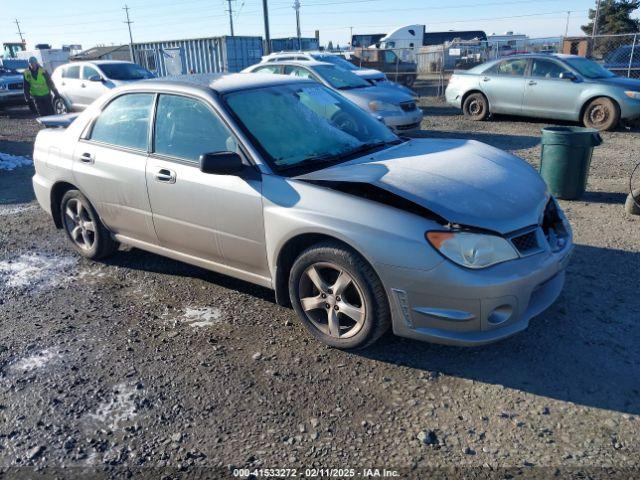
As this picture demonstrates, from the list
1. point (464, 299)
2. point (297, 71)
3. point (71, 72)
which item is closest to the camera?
point (464, 299)

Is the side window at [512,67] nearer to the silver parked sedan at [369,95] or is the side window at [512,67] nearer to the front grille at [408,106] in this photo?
the silver parked sedan at [369,95]

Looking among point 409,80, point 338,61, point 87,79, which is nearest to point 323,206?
A: point 338,61

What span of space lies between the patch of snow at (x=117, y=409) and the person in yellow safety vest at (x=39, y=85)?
13116 millimetres

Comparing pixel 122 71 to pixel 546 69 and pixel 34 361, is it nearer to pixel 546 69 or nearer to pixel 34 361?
pixel 546 69

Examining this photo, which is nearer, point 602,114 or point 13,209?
point 13,209

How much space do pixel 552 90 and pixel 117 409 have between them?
11.0 metres

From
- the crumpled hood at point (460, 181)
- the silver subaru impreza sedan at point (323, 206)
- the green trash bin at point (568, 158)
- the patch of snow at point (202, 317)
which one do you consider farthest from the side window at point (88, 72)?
the crumpled hood at point (460, 181)

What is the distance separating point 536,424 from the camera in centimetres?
279

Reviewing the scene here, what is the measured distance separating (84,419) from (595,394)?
9.37 feet

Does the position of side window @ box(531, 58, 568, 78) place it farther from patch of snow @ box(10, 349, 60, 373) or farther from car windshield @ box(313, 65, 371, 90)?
patch of snow @ box(10, 349, 60, 373)

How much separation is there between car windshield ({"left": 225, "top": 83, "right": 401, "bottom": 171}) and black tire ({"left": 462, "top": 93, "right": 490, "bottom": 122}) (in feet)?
30.0

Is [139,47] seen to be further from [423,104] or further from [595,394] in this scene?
[595,394]

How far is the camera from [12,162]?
10039mm

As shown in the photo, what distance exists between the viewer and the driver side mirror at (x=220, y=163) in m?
3.39
